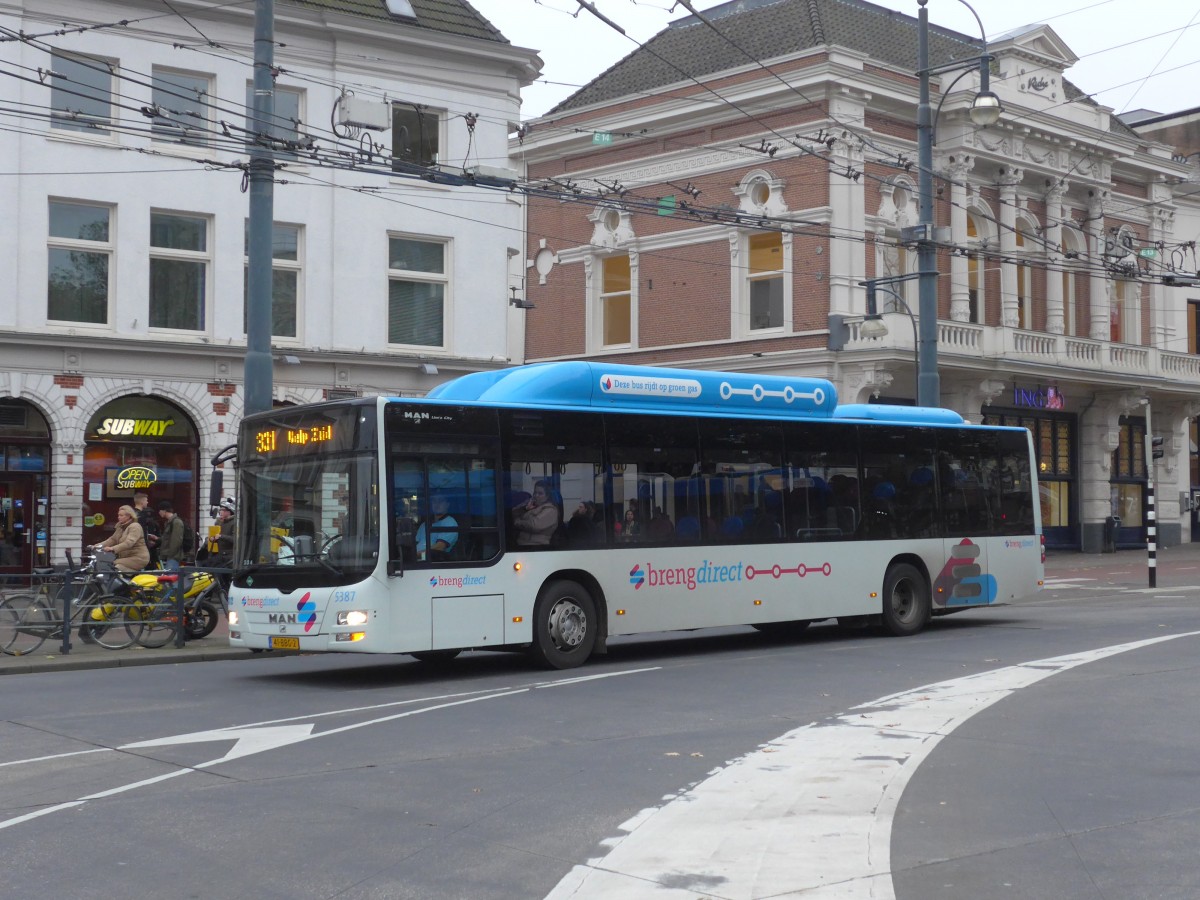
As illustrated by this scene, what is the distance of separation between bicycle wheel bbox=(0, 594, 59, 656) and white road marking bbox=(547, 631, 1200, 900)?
32.0ft

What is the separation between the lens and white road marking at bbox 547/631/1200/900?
6.21 metres

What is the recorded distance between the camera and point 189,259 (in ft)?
88.7

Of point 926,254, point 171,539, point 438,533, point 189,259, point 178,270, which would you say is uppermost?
point 189,259

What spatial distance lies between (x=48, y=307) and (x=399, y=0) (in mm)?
9367

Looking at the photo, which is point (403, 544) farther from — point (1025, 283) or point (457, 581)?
point (1025, 283)

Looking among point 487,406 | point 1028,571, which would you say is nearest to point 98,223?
point 487,406

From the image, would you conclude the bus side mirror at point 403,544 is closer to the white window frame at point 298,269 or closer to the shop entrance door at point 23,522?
the shop entrance door at point 23,522

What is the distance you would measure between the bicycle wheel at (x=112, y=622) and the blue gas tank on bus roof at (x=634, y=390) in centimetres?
466

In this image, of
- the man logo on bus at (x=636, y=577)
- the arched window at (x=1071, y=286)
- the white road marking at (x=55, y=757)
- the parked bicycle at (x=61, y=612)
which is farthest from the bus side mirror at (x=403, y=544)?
the arched window at (x=1071, y=286)

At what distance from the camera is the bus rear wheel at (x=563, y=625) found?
48.8 ft

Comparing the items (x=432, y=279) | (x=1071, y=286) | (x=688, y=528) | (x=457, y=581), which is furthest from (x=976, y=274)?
(x=457, y=581)

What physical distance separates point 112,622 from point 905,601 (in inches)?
379

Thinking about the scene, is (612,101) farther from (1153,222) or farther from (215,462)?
(215,462)

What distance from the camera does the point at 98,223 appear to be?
26203 mm
